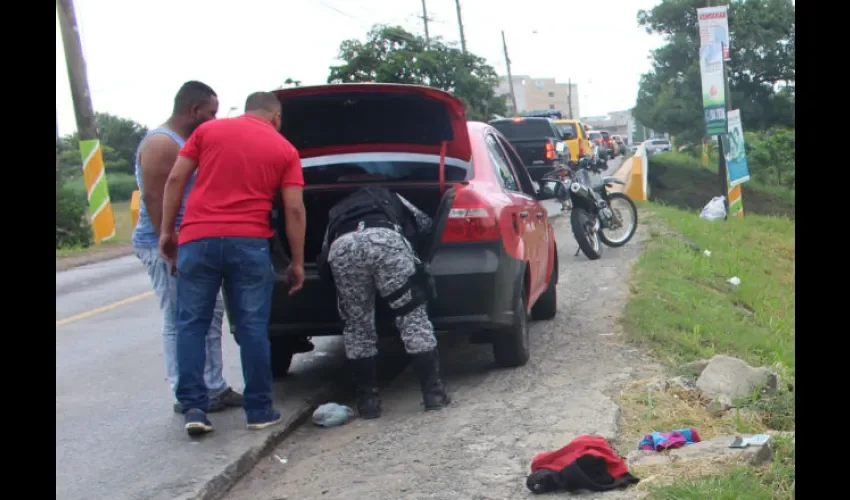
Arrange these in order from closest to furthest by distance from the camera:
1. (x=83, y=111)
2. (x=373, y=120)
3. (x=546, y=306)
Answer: (x=373, y=120) → (x=546, y=306) → (x=83, y=111)

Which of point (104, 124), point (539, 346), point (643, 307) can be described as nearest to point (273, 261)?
point (539, 346)

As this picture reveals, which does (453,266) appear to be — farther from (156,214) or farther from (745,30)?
(745,30)

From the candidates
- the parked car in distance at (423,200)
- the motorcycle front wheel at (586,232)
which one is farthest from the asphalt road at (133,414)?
the motorcycle front wheel at (586,232)

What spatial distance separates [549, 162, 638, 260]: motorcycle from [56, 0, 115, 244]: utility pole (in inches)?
443

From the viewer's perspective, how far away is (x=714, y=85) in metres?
18.9

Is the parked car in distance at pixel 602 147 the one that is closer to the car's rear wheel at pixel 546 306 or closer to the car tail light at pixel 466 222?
the car's rear wheel at pixel 546 306

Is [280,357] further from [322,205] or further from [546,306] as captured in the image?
[546,306]

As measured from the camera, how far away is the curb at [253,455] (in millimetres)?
4660

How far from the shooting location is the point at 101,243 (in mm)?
21047

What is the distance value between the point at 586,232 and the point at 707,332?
416 centimetres

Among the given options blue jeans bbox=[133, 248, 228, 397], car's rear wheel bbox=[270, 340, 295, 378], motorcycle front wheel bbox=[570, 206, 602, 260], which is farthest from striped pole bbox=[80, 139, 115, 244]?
blue jeans bbox=[133, 248, 228, 397]

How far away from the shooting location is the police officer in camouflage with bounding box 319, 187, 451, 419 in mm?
5645

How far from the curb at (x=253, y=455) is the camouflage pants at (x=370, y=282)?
1.65 ft

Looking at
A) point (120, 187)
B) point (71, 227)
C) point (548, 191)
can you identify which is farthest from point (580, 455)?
point (120, 187)
